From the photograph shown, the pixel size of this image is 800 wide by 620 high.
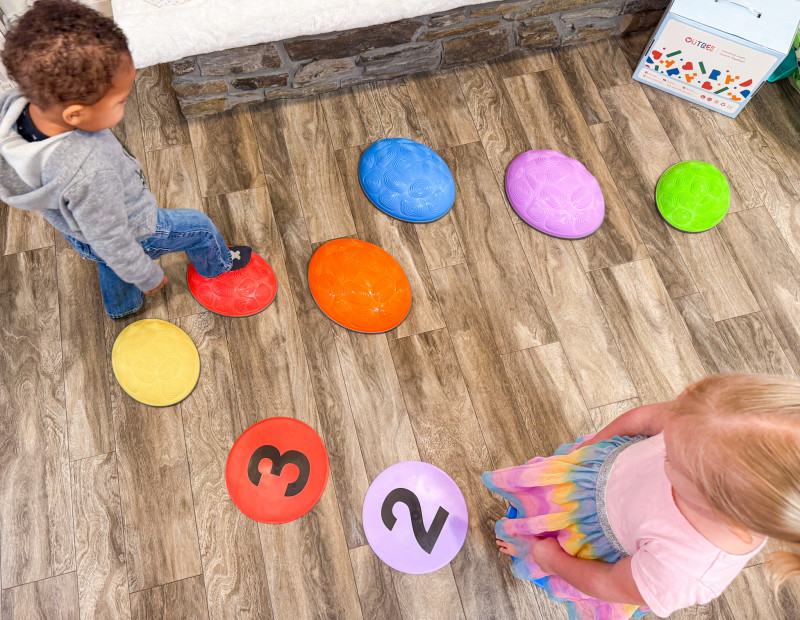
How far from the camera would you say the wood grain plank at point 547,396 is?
60.9 inches

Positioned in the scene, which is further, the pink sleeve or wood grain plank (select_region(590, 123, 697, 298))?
wood grain plank (select_region(590, 123, 697, 298))

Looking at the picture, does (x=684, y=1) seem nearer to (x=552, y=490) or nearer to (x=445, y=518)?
(x=552, y=490)

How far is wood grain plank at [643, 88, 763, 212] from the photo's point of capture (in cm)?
186

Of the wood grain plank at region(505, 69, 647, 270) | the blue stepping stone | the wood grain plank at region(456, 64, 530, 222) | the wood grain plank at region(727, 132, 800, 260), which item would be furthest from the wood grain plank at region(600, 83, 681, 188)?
the blue stepping stone

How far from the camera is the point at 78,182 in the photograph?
970mm

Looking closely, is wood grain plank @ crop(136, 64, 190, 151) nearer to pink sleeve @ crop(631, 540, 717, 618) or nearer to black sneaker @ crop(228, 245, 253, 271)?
black sneaker @ crop(228, 245, 253, 271)

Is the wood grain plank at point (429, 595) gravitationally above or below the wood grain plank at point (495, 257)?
below

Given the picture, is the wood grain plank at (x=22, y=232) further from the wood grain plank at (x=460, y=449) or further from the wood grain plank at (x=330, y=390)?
the wood grain plank at (x=460, y=449)

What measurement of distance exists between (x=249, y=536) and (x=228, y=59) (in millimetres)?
1296

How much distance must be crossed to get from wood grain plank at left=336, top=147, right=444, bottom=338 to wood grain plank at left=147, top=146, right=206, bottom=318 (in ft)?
1.47

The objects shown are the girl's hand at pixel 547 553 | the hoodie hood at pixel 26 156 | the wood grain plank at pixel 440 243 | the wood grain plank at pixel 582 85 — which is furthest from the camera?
the wood grain plank at pixel 582 85

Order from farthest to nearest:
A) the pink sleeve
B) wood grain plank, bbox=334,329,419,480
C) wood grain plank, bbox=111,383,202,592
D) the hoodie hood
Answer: wood grain plank, bbox=334,329,419,480 → wood grain plank, bbox=111,383,202,592 → the hoodie hood → the pink sleeve

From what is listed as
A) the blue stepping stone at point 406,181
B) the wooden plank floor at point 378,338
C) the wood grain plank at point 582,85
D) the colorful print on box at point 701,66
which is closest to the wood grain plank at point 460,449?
the wooden plank floor at point 378,338

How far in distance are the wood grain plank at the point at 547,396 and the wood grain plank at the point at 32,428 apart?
115 centimetres
